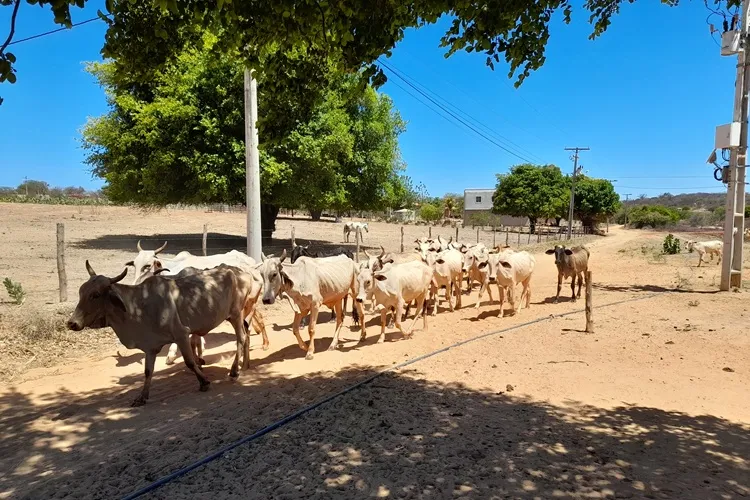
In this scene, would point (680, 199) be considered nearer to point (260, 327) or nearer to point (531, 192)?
point (531, 192)

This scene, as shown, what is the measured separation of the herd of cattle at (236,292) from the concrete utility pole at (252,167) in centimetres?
110

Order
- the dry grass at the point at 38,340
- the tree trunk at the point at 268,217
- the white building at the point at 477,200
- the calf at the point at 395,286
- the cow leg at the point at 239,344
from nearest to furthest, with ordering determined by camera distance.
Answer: the cow leg at the point at 239,344, the dry grass at the point at 38,340, the calf at the point at 395,286, the tree trunk at the point at 268,217, the white building at the point at 477,200

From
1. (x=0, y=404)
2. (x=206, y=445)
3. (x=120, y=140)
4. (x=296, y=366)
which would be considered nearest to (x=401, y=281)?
(x=296, y=366)

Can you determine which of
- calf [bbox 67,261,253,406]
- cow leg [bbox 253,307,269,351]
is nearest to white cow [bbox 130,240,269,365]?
cow leg [bbox 253,307,269,351]

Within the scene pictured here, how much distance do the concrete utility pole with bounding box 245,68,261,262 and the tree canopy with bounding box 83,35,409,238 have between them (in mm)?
6843

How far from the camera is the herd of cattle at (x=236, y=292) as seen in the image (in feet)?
20.0

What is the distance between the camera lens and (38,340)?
849 centimetres

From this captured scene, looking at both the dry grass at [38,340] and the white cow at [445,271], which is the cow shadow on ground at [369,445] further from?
the white cow at [445,271]

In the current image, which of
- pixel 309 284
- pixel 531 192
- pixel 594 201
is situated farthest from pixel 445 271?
pixel 594 201

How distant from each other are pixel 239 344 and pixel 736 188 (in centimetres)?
1579

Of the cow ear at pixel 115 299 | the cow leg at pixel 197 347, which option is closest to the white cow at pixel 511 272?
the cow leg at pixel 197 347

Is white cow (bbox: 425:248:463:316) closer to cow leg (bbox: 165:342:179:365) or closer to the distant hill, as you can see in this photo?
cow leg (bbox: 165:342:179:365)

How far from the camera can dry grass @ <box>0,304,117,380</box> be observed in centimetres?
789

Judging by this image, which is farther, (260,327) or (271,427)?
(260,327)
